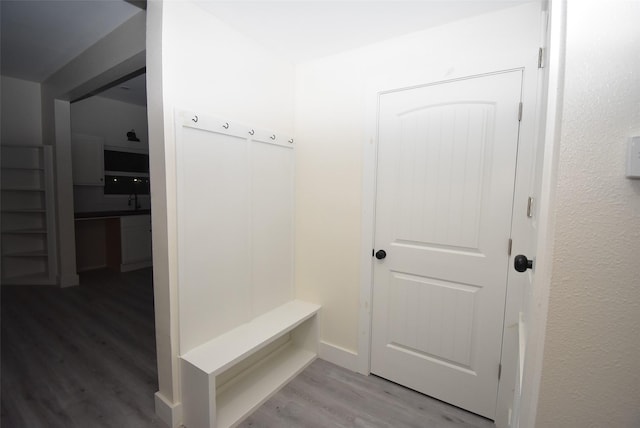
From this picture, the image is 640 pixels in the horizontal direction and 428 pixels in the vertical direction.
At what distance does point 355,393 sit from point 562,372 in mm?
1433

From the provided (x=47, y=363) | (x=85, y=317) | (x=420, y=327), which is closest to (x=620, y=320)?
(x=420, y=327)

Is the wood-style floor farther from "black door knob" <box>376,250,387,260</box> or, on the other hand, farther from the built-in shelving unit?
the built-in shelving unit

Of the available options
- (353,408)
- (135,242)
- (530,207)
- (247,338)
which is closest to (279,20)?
(530,207)

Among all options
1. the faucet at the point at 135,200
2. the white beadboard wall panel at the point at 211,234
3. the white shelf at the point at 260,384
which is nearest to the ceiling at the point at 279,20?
the white beadboard wall panel at the point at 211,234

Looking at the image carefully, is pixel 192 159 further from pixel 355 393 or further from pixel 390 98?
pixel 355 393

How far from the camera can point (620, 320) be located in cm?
71

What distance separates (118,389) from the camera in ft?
6.20

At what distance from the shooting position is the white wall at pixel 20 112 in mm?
3564

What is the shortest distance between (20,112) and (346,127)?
445 centimetres

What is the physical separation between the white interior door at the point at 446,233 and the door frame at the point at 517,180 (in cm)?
3

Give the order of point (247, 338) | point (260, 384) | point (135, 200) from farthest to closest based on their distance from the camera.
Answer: point (135, 200)
point (260, 384)
point (247, 338)

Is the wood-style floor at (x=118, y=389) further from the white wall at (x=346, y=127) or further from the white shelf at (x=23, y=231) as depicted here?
the white shelf at (x=23, y=231)

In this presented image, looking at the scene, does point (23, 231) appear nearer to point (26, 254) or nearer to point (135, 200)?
point (26, 254)

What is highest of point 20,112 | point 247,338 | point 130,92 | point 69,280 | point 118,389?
point 130,92
